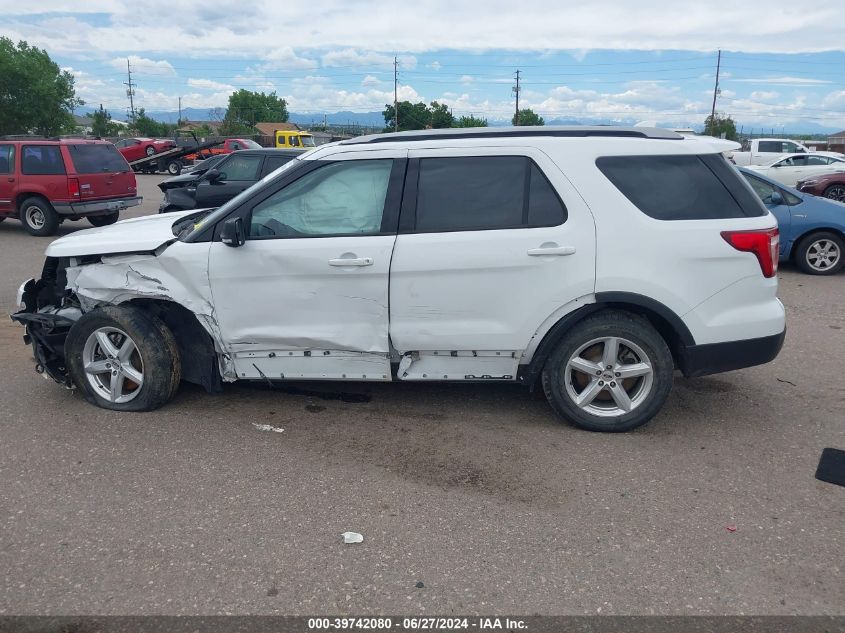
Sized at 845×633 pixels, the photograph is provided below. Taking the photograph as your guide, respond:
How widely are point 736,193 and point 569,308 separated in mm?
1277

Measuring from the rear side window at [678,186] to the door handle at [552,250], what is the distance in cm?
51

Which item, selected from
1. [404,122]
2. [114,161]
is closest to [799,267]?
[114,161]

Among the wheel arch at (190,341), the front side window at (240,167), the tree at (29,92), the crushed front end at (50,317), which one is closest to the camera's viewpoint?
the wheel arch at (190,341)

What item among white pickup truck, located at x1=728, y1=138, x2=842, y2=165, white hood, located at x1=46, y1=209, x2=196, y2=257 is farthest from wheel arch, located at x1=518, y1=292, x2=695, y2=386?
white pickup truck, located at x1=728, y1=138, x2=842, y2=165

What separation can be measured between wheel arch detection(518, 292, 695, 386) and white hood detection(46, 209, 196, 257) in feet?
8.35

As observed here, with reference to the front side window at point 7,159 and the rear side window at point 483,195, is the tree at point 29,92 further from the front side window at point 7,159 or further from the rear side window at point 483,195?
the rear side window at point 483,195

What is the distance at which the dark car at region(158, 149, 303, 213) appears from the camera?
12.4 meters

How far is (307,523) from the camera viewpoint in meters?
3.54

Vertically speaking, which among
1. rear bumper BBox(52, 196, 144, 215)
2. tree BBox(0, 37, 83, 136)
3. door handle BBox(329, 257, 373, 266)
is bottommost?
rear bumper BBox(52, 196, 144, 215)

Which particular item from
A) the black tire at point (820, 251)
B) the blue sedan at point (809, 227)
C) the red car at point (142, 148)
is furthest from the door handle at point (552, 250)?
the red car at point (142, 148)

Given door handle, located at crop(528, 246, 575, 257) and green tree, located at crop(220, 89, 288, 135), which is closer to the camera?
door handle, located at crop(528, 246, 575, 257)

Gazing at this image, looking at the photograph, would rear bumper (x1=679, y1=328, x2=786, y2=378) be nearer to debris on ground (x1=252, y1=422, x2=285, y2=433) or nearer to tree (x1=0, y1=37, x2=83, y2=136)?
debris on ground (x1=252, y1=422, x2=285, y2=433)

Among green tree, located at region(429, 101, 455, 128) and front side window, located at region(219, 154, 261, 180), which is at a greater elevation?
green tree, located at region(429, 101, 455, 128)

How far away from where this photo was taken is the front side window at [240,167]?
12602 mm
